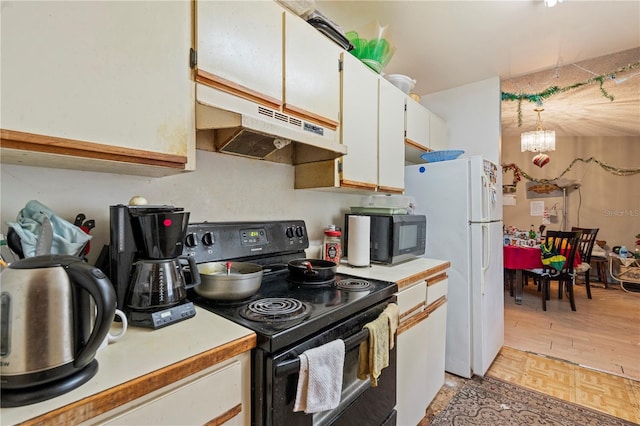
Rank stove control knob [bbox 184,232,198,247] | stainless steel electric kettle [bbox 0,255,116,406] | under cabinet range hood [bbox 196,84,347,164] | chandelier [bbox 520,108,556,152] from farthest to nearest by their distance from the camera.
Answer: chandelier [bbox 520,108,556,152] → stove control knob [bbox 184,232,198,247] → under cabinet range hood [bbox 196,84,347,164] → stainless steel electric kettle [bbox 0,255,116,406]

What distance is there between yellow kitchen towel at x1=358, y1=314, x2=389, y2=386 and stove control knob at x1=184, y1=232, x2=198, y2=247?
742 millimetres

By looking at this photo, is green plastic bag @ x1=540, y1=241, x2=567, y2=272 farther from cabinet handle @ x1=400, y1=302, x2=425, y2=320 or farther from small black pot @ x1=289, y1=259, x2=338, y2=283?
small black pot @ x1=289, y1=259, x2=338, y2=283

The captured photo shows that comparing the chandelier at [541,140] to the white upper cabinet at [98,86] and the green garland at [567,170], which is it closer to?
the green garland at [567,170]

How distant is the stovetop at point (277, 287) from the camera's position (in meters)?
0.87

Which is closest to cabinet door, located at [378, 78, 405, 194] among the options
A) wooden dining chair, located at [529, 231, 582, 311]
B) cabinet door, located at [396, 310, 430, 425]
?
cabinet door, located at [396, 310, 430, 425]

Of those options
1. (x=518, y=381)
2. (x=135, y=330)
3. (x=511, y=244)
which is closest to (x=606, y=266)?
(x=511, y=244)

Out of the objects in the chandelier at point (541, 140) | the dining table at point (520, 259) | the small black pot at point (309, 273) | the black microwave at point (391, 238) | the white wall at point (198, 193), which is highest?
the chandelier at point (541, 140)

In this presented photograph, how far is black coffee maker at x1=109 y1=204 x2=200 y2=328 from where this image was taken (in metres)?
0.84

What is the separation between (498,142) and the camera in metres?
2.79

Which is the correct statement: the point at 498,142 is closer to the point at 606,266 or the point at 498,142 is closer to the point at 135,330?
the point at 135,330

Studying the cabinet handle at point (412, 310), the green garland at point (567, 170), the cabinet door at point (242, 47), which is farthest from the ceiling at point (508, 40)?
the green garland at point (567, 170)

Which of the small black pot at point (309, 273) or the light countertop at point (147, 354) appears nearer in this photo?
the light countertop at point (147, 354)

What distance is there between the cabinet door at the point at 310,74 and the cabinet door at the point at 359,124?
0.27 feet

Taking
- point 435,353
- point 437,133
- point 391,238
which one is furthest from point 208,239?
point 437,133
